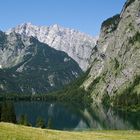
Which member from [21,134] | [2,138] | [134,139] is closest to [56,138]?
[21,134]

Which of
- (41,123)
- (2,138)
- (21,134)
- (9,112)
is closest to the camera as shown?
(2,138)

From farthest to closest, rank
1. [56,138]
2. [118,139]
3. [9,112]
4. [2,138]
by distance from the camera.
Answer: [9,112] → [118,139] → [56,138] → [2,138]

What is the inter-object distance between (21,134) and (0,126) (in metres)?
3.54

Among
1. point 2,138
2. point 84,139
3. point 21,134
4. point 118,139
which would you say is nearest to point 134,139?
point 118,139

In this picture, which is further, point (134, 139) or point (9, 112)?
point (9, 112)

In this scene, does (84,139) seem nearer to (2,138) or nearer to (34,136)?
(34,136)

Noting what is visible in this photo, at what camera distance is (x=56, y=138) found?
4659 centimetres

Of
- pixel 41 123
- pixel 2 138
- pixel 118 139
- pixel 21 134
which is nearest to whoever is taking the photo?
pixel 2 138

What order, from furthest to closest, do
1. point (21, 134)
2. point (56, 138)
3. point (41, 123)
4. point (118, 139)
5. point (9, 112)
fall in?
point (41, 123)
point (9, 112)
point (118, 139)
point (56, 138)
point (21, 134)

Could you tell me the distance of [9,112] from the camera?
119812 mm

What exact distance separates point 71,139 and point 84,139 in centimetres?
254

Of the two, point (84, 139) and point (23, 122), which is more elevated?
point (23, 122)

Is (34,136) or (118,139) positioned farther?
(118,139)

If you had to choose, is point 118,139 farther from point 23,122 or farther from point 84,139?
point 23,122
